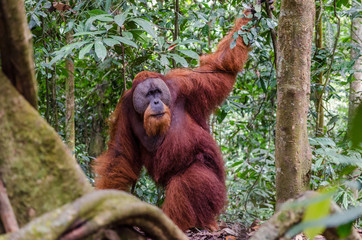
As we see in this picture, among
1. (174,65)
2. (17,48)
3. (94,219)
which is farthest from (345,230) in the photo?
(174,65)

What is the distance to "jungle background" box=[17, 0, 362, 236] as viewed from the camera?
3629 mm

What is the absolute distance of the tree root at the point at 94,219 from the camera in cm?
117

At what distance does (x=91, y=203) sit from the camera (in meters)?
1.27

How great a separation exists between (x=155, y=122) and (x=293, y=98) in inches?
60.6

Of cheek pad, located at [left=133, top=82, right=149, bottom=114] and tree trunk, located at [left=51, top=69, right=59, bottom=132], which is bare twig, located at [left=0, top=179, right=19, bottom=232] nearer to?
cheek pad, located at [left=133, top=82, right=149, bottom=114]

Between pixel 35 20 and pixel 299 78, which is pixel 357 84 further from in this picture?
pixel 35 20

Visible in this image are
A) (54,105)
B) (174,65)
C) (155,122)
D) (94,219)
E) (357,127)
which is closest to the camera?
(357,127)

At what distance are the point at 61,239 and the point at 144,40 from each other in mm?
2775

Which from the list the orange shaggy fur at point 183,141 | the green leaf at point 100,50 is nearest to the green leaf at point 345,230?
the green leaf at point 100,50

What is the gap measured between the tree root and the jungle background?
1905 millimetres

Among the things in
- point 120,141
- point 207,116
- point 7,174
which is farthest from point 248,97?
point 7,174

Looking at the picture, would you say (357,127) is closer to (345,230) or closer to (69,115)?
(345,230)

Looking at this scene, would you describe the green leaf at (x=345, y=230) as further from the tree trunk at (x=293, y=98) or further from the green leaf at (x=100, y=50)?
the green leaf at (x=100, y=50)

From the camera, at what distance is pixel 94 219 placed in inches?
50.1
